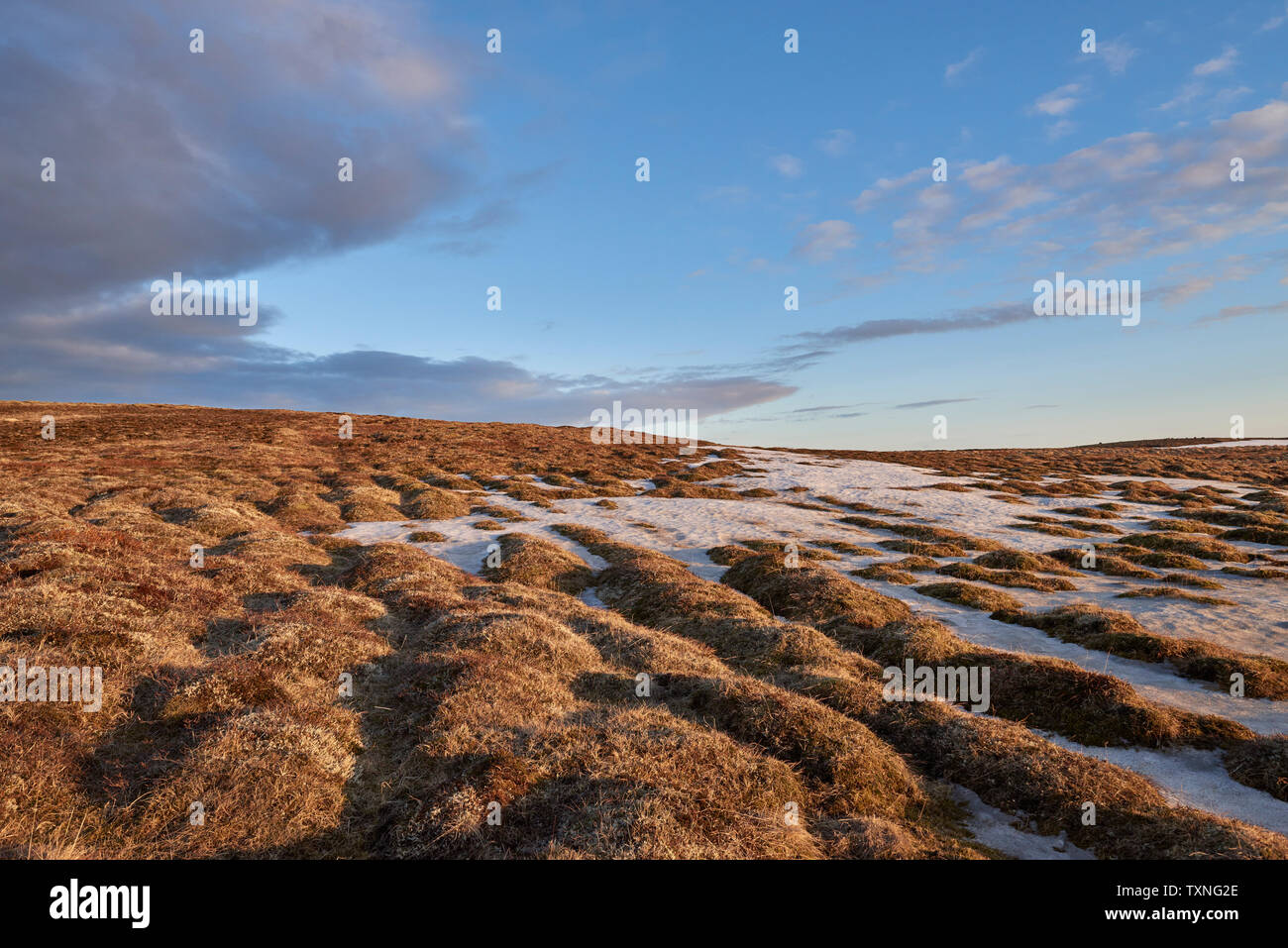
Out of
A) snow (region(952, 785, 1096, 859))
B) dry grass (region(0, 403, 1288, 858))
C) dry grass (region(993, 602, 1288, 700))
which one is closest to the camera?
dry grass (region(0, 403, 1288, 858))

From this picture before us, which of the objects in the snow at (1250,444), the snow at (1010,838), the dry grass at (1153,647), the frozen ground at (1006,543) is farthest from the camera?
the snow at (1250,444)

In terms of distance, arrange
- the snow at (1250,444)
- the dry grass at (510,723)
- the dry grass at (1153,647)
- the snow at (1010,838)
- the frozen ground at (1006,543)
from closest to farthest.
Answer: the dry grass at (510,723) < the snow at (1010,838) < the frozen ground at (1006,543) < the dry grass at (1153,647) < the snow at (1250,444)

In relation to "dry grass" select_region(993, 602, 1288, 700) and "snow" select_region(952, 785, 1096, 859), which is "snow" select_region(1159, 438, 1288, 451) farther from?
"snow" select_region(952, 785, 1096, 859)

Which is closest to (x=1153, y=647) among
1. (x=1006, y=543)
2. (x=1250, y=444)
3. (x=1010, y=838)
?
(x=1010, y=838)

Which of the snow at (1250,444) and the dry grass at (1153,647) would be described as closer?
the dry grass at (1153,647)

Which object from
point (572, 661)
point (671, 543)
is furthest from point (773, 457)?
point (572, 661)

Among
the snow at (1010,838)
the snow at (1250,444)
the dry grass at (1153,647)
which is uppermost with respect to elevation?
the snow at (1250,444)

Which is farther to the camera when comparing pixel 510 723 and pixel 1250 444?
pixel 1250 444

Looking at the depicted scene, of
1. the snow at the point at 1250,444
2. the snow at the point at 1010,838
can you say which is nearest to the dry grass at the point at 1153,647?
the snow at the point at 1010,838

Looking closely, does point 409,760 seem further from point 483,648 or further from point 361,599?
point 361,599

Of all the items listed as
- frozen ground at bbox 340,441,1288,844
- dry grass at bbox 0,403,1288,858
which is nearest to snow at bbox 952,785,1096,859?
frozen ground at bbox 340,441,1288,844

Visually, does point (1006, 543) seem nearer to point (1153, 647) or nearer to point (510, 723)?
point (1153, 647)

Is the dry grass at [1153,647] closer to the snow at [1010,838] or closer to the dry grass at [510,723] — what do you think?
the dry grass at [510,723]
